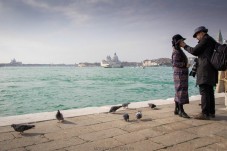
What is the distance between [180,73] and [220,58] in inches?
34.5

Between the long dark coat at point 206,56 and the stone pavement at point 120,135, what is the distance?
843mm

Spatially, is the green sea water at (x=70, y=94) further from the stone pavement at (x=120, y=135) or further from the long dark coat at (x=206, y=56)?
the long dark coat at (x=206, y=56)

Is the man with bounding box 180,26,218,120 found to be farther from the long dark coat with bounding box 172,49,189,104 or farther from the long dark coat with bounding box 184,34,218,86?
the long dark coat with bounding box 172,49,189,104

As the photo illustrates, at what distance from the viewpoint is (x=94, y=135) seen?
3855 mm

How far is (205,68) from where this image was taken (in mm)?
4828

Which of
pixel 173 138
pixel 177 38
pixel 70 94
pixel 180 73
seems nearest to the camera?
pixel 173 138

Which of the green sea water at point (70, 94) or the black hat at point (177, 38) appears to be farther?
the green sea water at point (70, 94)

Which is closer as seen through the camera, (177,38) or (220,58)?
(220,58)

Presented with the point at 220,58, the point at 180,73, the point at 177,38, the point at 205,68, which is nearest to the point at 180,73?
the point at 180,73

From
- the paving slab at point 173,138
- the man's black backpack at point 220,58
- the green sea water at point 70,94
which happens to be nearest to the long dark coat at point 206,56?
the man's black backpack at point 220,58

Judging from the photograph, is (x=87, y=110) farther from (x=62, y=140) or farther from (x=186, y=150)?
(x=186, y=150)

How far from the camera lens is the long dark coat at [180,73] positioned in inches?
198

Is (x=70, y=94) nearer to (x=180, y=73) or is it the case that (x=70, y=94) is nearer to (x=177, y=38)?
(x=180, y=73)

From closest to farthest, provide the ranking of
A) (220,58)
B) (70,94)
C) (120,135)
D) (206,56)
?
1. (120,135)
2. (220,58)
3. (206,56)
4. (70,94)
